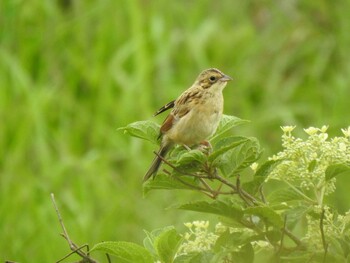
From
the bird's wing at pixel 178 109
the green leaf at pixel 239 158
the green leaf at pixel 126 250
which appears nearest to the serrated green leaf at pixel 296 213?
the green leaf at pixel 239 158

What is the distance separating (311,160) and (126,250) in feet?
1.19

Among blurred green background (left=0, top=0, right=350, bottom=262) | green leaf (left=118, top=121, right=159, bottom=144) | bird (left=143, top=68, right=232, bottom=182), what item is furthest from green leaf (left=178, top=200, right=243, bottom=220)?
blurred green background (left=0, top=0, right=350, bottom=262)

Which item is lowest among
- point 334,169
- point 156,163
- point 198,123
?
point 334,169

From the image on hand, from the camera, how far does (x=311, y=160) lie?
75.7 inches

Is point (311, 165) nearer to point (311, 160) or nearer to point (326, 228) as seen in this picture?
point (311, 160)

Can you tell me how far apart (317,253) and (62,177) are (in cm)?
447

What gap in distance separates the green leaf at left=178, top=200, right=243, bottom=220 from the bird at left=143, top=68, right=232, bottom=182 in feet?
1.88

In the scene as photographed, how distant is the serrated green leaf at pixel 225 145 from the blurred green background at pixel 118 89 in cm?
358

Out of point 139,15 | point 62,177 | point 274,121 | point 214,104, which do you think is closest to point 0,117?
point 62,177

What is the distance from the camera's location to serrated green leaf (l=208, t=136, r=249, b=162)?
1.95 metres

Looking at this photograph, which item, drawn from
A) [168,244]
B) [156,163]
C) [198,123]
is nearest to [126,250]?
[168,244]

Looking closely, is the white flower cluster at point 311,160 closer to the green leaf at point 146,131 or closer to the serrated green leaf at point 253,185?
the serrated green leaf at point 253,185

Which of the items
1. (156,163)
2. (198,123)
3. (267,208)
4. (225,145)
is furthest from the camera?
(198,123)

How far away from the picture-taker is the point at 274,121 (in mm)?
6988
